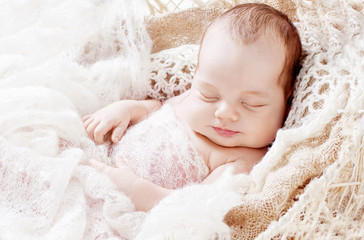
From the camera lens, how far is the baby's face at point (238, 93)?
3.35ft

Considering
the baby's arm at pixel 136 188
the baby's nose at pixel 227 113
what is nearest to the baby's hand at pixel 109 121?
the baby's arm at pixel 136 188

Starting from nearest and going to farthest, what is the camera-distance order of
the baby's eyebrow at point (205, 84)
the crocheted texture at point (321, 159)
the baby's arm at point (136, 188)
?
the crocheted texture at point (321, 159)
the baby's arm at point (136, 188)
the baby's eyebrow at point (205, 84)

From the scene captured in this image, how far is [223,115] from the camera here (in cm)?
103

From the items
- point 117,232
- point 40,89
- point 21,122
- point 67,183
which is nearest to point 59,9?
point 40,89

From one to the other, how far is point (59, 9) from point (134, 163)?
0.54 m

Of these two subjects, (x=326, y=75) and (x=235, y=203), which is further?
(x=326, y=75)

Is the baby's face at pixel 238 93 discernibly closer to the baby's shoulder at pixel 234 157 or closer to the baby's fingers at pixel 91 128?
the baby's shoulder at pixel 234 157

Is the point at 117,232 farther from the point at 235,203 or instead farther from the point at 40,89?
the point at 40,89

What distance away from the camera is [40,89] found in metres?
1.06

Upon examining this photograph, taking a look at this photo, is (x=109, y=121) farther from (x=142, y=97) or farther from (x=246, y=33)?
(x=246, y=33)

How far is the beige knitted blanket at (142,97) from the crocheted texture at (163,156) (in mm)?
68

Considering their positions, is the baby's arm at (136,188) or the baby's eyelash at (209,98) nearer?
the baby's arm at (136,188)

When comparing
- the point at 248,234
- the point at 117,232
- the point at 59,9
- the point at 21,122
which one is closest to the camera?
the point at 248,234

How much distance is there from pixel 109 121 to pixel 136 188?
237 millimetres
